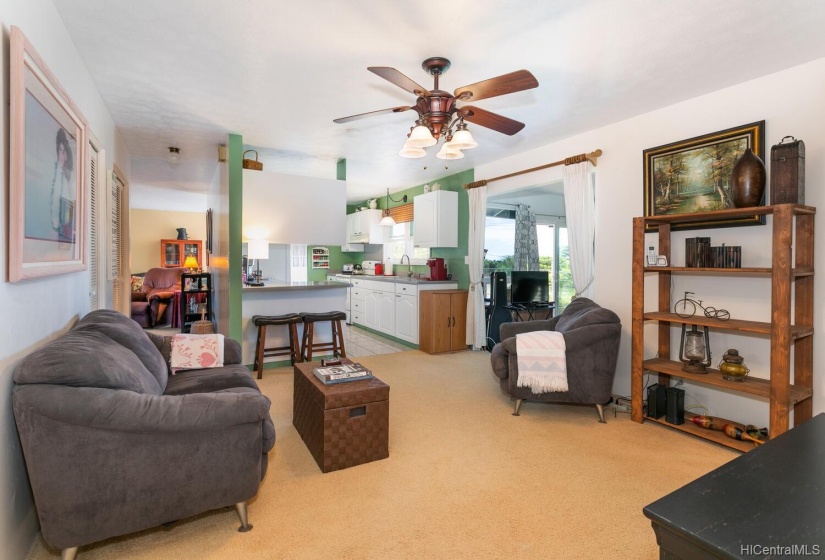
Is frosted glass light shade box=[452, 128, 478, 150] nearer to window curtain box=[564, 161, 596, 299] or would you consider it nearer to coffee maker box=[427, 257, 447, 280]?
window curtain box=[564, 161, 596, 299]

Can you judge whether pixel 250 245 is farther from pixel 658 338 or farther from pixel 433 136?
pixel 658 338

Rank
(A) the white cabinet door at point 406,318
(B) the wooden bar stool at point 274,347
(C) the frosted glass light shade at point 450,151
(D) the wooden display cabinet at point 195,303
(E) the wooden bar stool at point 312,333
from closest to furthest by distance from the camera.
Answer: (C) the frosted glass light shade at point 450,151 < (B) the wooden bar stool at point 274,347 < (E) the wooden bar stool at point 312,333 < (A) the white cabinet door at point 406,318 < (D) the wooden display cabinet at point 195,303

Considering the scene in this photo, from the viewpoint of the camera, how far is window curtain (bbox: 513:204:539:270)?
6527 millimetres

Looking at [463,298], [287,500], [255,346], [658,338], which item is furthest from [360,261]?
[287,500]

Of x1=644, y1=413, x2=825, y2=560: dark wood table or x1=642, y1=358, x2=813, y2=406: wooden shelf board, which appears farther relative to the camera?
x1=642, y1=358, x2=813, y2=406: wooden shelf board

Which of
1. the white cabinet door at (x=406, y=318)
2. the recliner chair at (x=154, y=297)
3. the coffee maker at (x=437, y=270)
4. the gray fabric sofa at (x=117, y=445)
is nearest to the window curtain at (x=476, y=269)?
the coffee maker at (x=437, y=270)

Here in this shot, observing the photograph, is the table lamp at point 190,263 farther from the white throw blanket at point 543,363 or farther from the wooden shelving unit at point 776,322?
the wooden shelving unit at point 776,322

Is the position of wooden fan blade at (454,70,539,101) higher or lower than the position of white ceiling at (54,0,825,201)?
lower

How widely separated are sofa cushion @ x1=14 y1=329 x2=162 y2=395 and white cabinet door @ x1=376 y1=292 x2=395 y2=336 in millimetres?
4427

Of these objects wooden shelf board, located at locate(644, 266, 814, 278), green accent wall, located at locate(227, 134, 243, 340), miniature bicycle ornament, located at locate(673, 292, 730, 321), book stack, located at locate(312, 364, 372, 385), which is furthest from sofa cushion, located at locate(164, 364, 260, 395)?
miniature bicycle ornament, located at locate(673, 292, 730, 321)

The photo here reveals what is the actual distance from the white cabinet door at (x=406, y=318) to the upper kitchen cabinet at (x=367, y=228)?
1987mm

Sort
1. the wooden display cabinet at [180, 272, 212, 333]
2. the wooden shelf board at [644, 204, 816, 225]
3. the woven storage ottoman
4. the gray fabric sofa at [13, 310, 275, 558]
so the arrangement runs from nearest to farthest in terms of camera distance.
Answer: the gray fabric sofa at [13, 310, 275, 558], the woven storage ottoman, the wooden shelf board at [644, 204, 816, 225], the wooden display cabinet at [180, 272, 212, 333]

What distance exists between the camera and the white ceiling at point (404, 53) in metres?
2.12

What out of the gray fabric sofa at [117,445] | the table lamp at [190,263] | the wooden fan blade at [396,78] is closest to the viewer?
the gray fabric sofa at [117,445]
